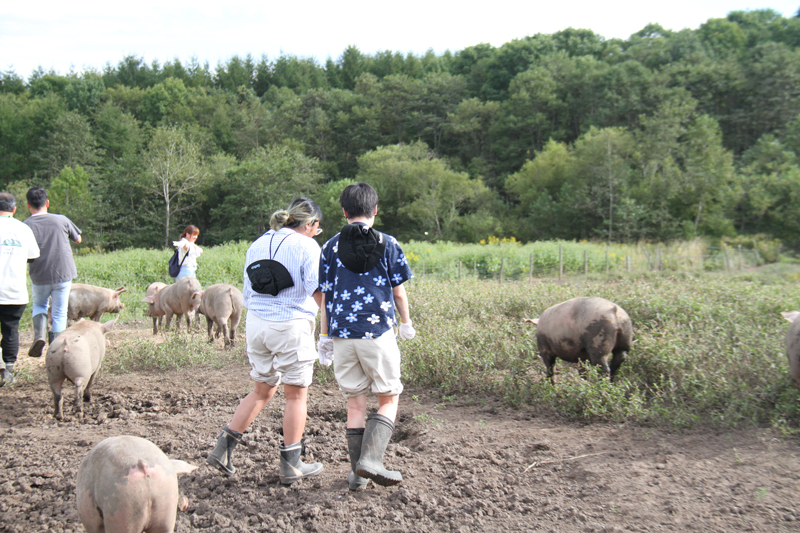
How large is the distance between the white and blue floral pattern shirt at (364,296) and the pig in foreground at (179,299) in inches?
232

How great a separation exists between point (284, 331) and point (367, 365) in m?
0.56

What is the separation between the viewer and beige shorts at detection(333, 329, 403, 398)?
10.3 feet

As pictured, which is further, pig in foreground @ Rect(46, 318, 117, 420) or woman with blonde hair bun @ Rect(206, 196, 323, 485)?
pig in foreground @ Rect(46, 318, 117, 420)

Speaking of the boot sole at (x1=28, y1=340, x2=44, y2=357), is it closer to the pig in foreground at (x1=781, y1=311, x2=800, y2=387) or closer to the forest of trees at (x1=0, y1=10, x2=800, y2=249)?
the pig in foreground at (x1=781, y1=311, x2=800, y2=387)

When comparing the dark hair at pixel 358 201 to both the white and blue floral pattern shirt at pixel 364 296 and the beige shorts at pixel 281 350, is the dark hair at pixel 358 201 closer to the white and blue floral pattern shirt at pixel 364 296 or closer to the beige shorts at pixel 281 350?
the white and blue floral pattern shirt at pixel 364 296

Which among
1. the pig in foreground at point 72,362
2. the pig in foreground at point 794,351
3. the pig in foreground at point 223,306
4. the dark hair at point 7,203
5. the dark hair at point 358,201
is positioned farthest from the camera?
the pig in foreground at point 223,306

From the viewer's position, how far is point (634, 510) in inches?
113

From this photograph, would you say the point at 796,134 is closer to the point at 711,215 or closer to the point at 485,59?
the point at 711,215

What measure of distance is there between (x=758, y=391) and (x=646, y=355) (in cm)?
99

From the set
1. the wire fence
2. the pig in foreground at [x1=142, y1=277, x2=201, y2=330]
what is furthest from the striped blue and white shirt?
the wire fence

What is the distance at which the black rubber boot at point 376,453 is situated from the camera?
9.94ft

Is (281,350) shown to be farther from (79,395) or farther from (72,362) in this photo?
(79,395)

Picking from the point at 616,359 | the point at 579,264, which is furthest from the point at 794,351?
the point at 579,264

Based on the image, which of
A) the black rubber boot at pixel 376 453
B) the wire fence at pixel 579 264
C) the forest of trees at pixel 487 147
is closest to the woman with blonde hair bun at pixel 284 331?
the black rubber boot at pixel 376 453
